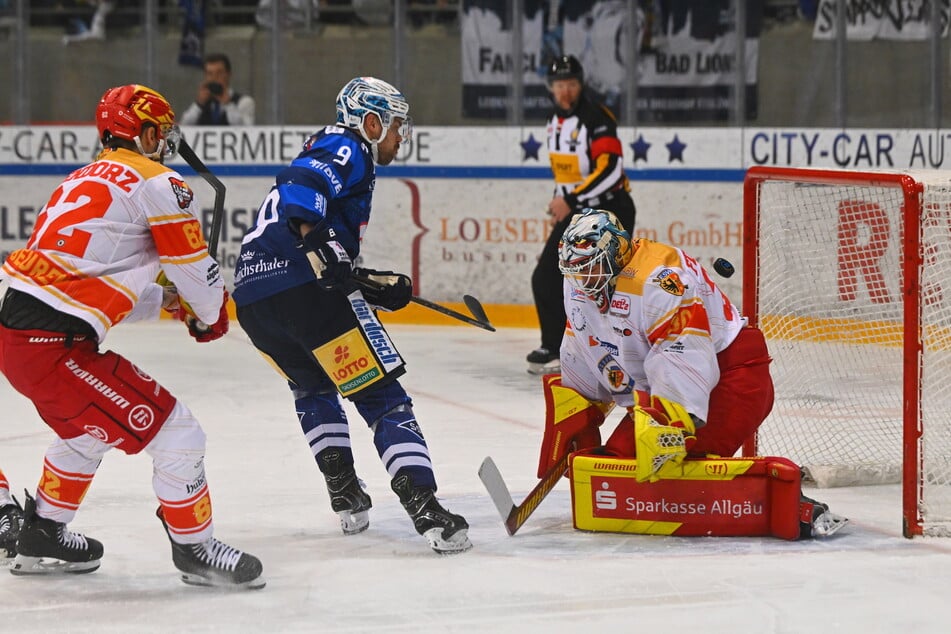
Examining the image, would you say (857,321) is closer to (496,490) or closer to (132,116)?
(496,490)

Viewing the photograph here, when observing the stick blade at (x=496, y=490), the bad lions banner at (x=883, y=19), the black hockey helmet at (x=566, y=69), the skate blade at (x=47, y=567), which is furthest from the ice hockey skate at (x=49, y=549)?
the bad lions banner at (x=883, y=19)

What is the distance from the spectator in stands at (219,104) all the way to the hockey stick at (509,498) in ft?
15.8

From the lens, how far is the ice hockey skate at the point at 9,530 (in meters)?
3.48

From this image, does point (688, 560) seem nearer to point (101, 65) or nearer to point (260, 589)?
point (260, 589)

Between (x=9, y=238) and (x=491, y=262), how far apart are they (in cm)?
254

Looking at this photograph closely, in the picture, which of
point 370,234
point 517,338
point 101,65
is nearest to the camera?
point 517,338

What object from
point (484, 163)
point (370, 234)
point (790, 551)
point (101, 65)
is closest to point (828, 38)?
point (484, 163)

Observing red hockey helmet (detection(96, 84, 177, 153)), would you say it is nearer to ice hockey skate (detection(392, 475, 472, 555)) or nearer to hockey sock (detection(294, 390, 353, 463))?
hockey sock (detection(294, 390, 353, 463))

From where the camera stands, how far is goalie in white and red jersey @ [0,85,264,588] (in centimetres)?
312

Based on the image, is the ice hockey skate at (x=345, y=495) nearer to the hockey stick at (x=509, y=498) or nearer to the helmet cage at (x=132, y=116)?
the hockey stick at (x=509, y=498)

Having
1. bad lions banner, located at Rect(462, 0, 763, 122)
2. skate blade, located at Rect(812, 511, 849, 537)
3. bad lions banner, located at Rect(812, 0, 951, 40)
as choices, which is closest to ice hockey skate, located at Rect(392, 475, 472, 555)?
skate blade, located at Rect(812, 511, 849, 537)

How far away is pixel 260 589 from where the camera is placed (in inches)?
130

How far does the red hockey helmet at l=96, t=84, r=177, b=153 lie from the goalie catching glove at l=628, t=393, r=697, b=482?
1235 millimetres

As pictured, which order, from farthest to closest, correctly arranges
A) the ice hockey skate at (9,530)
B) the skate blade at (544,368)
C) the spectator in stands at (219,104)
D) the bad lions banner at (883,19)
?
the spectator in stands at (219,104)
the bad lions banner at (883,19)
the skate blade at (544,368)
the ice hockey skate at (9,530)
